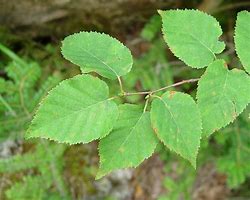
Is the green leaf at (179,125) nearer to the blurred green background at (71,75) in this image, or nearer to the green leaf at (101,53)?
the green leaf at (101,53)

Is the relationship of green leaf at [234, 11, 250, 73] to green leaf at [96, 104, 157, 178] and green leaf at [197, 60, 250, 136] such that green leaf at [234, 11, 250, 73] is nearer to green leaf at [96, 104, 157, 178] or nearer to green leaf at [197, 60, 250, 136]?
green leaf at [197, 60, 250, 136]

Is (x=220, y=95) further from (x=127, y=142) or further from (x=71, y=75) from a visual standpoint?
(x=71, y=75)

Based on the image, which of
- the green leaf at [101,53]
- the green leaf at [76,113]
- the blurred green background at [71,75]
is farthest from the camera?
the blurred green background at [71,75]

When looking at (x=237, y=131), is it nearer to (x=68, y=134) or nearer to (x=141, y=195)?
(x=141, y=195)

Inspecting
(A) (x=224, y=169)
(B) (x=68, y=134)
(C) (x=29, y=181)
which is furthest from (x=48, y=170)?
(B) (x=68, y=134)

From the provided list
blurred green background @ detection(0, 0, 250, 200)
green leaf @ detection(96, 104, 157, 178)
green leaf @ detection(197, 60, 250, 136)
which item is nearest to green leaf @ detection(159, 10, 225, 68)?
green leaf @ detection(197, 60, 250, 136)

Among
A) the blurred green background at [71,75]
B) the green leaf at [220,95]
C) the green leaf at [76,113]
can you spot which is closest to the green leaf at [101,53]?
the green leaf at [76,113]
